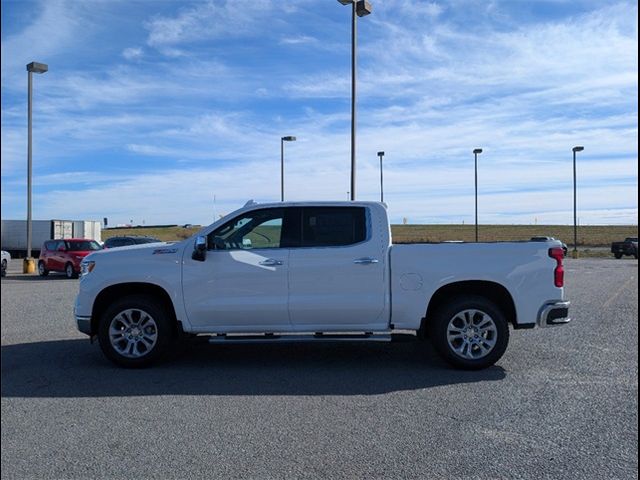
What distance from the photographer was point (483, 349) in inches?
282

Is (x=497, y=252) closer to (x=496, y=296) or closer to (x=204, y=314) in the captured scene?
(x=496, y=296)

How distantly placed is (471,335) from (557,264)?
130 centimetres

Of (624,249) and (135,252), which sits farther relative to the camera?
(624,249)

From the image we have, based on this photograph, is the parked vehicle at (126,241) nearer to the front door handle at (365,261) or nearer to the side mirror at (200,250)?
the side mirror at (200,250)

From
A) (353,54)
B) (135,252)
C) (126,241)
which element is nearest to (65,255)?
(126,241)

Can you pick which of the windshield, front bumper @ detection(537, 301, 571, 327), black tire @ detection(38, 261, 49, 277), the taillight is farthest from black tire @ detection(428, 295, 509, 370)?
black tire @ detection(38, 261, 49, 277)

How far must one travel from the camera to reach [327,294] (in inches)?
283

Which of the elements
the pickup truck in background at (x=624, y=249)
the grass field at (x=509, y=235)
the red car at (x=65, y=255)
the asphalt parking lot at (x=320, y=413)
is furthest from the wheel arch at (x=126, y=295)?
the pickup truck in background at (x=624, y=249)

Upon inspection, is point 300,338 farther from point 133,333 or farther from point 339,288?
point 133,333

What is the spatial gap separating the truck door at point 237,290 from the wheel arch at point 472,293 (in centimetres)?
173

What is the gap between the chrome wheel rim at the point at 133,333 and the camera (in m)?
7.23

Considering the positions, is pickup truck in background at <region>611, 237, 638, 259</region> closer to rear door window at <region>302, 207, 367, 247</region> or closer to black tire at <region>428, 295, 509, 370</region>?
black tire at <region>428, 295, 509, 370</region>

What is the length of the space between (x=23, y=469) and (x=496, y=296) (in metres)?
5.47

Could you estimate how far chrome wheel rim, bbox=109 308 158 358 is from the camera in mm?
7234
